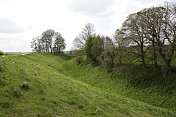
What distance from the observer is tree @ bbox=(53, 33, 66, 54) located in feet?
238

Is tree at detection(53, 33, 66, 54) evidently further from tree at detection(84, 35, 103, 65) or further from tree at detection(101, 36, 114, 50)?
tree at detection(101, 36, 114, 50)

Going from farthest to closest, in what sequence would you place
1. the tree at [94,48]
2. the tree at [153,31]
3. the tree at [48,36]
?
the tree at [48,36]
the tree at [94,48]
the tree at [153,31]

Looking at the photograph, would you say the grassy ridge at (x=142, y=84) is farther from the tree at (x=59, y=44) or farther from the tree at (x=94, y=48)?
the tree at (x=59, y=44)

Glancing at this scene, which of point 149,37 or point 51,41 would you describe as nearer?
point 149,37

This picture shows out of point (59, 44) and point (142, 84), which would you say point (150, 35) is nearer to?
point (142, 84)

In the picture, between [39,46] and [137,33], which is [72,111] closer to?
[137,33]

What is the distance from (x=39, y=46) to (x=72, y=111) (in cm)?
8017

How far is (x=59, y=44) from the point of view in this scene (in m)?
72.9

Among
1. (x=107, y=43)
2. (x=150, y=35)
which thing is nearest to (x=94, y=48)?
(x=107, y=43)

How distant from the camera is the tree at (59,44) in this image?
7262 centimetres

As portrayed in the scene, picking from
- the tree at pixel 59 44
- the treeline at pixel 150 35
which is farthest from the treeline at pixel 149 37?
the tree at pixel 59 44

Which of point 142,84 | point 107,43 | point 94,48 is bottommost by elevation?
point 142,84

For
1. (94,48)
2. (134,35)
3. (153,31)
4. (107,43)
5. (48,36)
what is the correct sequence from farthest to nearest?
(48,36), (94,48), (107,43), (134,35), (153,31)

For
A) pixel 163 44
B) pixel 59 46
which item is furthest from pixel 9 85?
pixel 59 46
